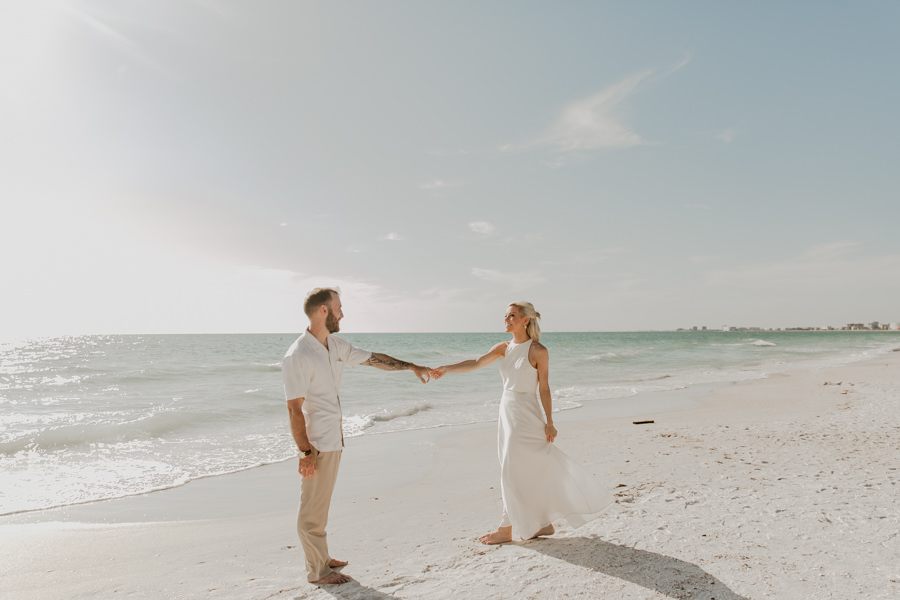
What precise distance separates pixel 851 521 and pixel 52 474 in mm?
11392

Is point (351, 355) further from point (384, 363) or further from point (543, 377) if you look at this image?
point (543, 377)

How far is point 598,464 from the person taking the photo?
25.5 feet

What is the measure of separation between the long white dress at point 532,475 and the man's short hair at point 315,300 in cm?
187

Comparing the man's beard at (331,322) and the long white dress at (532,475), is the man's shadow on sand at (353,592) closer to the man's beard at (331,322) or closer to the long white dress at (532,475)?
the long white dress at (532,475)

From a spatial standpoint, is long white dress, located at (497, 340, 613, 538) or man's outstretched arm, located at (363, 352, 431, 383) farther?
man's outstretched arm, located at (363, 352, 431, 383)

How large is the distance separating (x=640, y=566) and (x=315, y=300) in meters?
3.43

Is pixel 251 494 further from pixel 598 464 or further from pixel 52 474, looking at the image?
pixel 598 464

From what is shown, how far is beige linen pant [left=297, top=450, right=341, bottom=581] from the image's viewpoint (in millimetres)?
4066

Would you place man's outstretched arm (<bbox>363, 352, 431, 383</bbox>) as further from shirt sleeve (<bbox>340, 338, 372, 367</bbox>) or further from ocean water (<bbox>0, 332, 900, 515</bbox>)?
ocean water (<bbox>0, 332, 900, 515</bbox>)

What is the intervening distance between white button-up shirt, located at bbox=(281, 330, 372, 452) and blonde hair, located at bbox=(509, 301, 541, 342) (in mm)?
1831

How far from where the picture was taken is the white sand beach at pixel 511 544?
3.70 m

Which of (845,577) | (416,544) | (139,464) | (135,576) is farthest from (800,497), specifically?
(139,464)

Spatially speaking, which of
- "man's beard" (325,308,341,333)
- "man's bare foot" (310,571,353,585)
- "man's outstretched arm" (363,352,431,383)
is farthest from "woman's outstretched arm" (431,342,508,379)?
"man's bare foot" (310,571,353,585)

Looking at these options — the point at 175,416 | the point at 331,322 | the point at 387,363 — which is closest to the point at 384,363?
the point at 387,363
